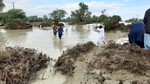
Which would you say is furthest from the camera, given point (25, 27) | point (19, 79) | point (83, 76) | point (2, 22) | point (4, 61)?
point (2, 22)

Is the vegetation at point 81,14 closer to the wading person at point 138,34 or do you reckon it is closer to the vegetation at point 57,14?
the vegetation at point 57,14

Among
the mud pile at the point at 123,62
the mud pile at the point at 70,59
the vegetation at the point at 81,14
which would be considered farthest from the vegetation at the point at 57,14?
the mud pile at the point at 123,62

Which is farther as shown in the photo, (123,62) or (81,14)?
(81,14)

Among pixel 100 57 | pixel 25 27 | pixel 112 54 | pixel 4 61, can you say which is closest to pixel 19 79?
pixel 4 61

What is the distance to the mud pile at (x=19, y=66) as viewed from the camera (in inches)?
200

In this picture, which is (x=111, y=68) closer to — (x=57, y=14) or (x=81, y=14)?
(x=81, y=14)

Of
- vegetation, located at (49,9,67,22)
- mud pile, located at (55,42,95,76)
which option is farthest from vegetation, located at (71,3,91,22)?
mud pile, located at (55,42,95,76)

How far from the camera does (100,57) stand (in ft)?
21.5

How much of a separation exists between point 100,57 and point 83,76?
52.4 inches

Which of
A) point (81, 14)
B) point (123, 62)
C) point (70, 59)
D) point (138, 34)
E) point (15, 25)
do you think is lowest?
point (70, 59)

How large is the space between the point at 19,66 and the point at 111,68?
305 cm

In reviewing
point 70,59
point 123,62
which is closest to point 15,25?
point 70,59

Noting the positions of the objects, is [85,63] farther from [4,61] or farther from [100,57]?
[4,61]

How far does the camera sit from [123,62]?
18.2ft
